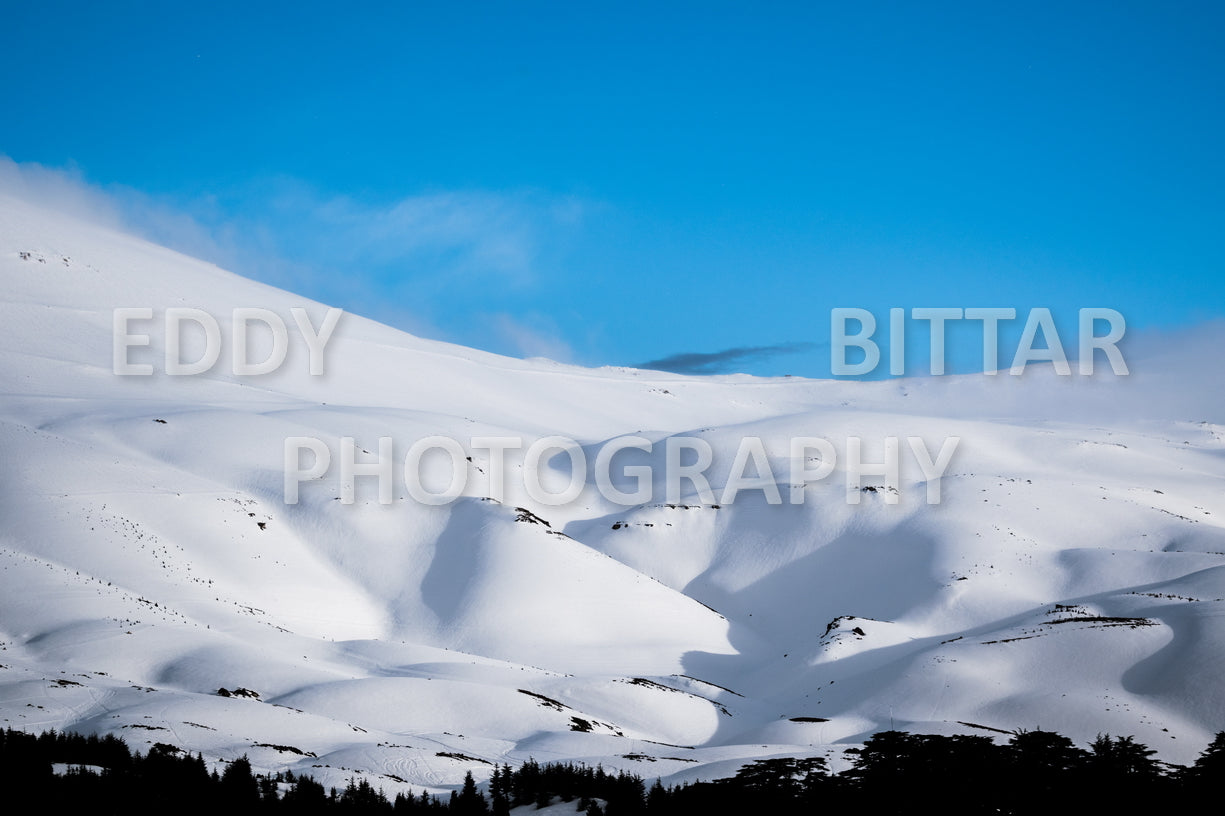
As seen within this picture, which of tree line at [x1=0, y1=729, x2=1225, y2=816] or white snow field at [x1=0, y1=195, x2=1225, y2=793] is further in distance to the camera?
white snow field at [x1=0, y1=195, x2=1225, y2=793]

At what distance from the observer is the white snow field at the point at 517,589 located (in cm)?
2977

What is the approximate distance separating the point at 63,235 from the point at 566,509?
64099mm

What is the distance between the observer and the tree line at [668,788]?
16.6 metres

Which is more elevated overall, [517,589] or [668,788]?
[517,589]

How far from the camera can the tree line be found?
16.6m

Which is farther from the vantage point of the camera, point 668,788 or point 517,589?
point 517,589

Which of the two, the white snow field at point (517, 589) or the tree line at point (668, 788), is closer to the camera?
the tree line at point (668, 788)

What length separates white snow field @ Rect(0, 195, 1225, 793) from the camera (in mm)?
29766

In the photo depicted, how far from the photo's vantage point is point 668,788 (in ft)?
65.8

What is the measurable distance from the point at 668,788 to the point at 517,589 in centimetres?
2948

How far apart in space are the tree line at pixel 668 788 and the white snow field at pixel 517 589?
8.54 ft

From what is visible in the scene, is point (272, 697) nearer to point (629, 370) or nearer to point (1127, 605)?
point (1127, 605)

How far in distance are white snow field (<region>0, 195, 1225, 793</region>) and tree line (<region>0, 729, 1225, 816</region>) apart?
2603 millimetres

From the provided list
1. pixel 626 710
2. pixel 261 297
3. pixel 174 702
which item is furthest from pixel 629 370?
pixel 174 702
